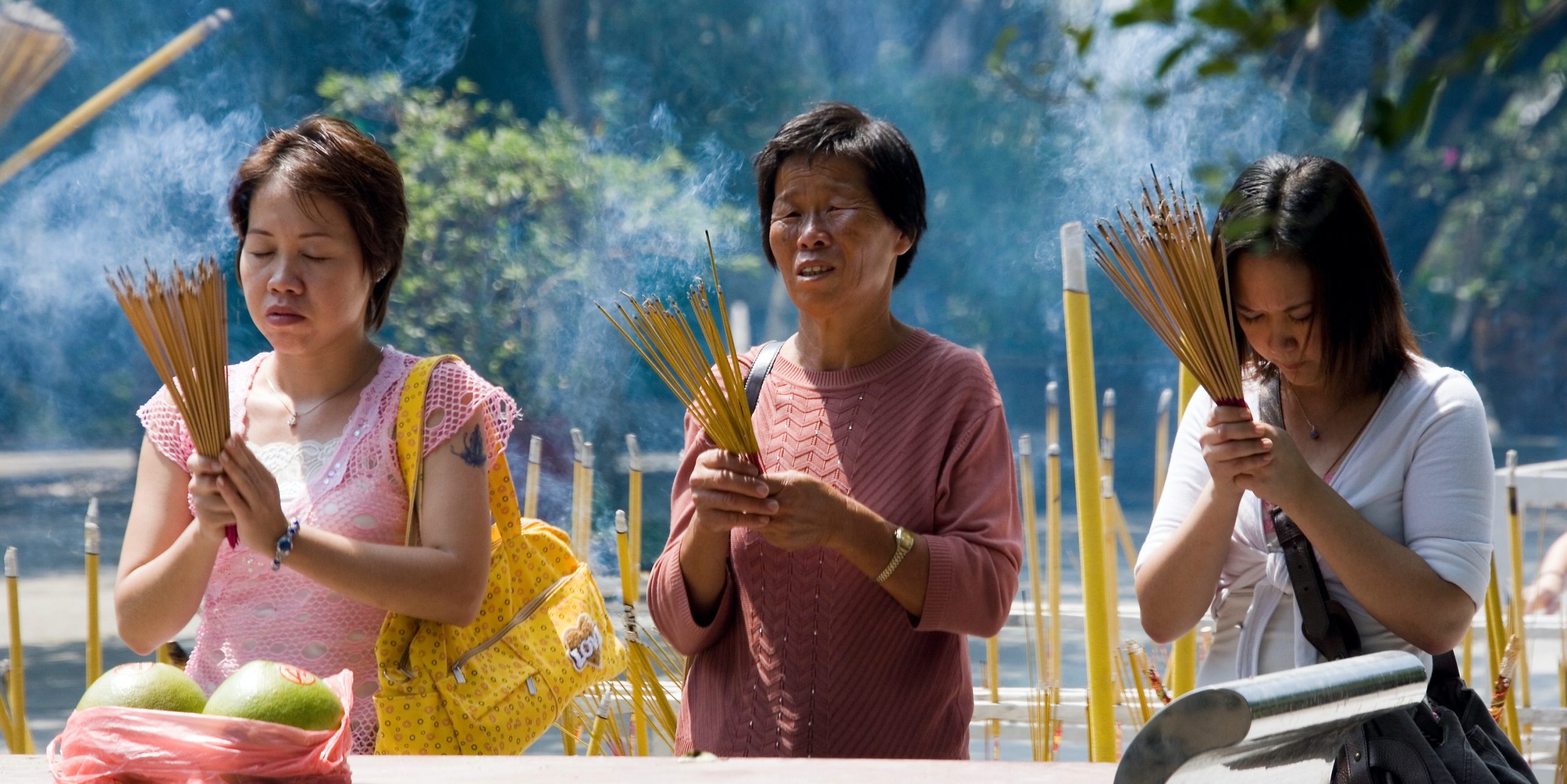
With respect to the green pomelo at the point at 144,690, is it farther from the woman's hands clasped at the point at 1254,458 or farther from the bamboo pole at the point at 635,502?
the bamboo pole at the point at 635,502

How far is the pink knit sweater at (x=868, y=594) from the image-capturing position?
130 centimetres

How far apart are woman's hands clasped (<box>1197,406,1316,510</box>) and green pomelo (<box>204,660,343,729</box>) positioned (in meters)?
0.75

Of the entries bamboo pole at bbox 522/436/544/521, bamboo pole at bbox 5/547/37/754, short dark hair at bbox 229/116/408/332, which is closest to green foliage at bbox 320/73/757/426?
bamboo pole at bbox 522/436/544/521

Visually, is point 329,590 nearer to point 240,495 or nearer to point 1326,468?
point 240,495

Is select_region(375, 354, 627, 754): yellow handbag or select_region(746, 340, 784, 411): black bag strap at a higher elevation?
select_region(746, 340, 784, 411): black bag strap

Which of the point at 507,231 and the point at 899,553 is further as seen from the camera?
the point at 507,231

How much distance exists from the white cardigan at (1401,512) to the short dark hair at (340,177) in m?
0.90

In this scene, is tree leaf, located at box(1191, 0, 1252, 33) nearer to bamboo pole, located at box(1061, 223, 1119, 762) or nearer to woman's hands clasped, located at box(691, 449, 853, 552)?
woman's hands clasped, located at box(691, 449, 853, 552)

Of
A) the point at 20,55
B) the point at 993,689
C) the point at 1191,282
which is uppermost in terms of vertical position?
Answer: the point at 20,55

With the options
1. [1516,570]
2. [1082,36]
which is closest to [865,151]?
[1082,36]

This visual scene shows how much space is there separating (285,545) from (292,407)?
0.24 m

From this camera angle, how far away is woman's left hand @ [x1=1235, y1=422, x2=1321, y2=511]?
1.17 metres

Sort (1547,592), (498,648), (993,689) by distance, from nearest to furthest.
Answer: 1. (498,648)
2. (993,689)
3. (1547,592)

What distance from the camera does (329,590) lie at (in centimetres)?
133
